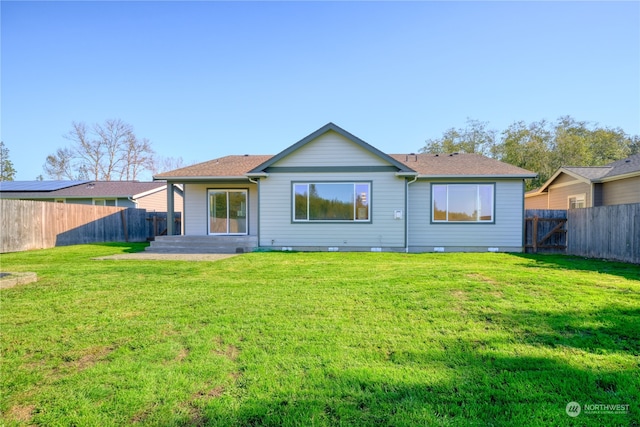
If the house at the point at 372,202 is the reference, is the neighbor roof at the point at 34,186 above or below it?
above

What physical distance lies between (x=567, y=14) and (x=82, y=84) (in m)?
26.6

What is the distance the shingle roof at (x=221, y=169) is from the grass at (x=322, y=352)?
24.8 ft

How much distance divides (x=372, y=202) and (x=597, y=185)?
11028mm

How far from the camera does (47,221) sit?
13.3m

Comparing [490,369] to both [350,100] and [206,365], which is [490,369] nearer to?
[206,365]

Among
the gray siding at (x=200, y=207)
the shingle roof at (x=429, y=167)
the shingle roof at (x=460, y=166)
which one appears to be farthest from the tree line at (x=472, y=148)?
the gray siding at (x=200, y=207)

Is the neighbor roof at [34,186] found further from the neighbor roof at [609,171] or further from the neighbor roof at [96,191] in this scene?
the neighbor roof at [609,171]

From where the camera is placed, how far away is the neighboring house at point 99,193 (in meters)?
22.0

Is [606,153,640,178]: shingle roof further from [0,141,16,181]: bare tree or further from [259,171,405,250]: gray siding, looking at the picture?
[0,141,16,181]: bare tree

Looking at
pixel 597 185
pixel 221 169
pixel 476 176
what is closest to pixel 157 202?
pixel 221 169

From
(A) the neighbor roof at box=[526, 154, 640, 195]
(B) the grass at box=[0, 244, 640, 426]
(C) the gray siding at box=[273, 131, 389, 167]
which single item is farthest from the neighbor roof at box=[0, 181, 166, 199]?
(A) the neighbor roof at box=[526, 154, 640, 195]

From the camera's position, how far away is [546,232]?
12.2 m

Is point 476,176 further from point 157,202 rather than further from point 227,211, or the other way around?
point 157,202

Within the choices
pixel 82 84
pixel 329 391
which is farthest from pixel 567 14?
pixel 82 84
